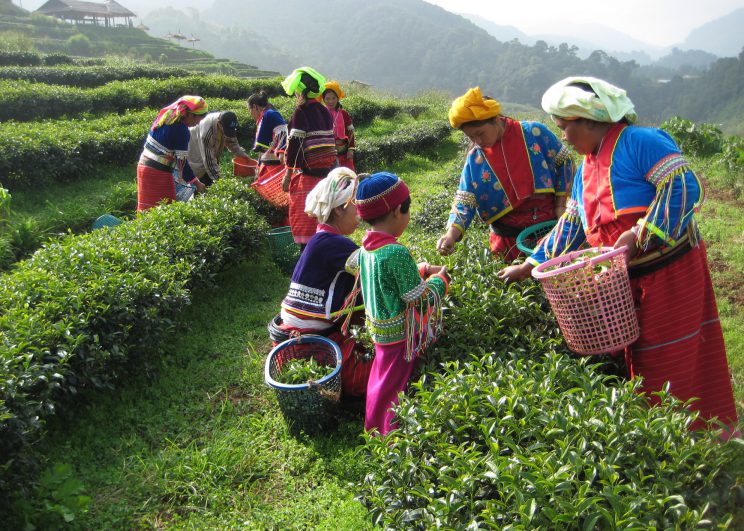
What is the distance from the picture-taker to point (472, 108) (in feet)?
11.0

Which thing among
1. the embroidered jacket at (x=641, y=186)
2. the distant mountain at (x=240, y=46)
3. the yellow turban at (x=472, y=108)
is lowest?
the embroidered jacket at (x=641, y=186)

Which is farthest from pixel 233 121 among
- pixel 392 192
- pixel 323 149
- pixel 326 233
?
pixel 392 192

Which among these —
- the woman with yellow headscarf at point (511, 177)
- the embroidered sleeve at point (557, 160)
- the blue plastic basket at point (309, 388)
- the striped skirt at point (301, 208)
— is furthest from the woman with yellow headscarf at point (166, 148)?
the embroidered sleeve at point (557, 160)

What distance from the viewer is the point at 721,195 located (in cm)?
823

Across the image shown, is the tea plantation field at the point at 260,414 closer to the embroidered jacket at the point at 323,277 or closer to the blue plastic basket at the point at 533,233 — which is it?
the blue plastic basket at the point at 533,233

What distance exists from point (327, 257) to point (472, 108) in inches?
48.7

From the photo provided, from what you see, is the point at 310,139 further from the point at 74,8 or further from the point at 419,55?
the point at 419,55

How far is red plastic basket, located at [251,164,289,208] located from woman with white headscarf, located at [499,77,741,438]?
371cm

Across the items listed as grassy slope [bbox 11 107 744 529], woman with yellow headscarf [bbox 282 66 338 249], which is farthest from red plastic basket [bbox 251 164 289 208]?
grassy slope [bbox 11 107 744 529]

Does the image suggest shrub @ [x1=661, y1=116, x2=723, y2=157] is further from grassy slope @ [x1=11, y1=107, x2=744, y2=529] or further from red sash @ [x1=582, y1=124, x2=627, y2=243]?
red sash @ [x1=582, y1=124, x2=627, y2=243]

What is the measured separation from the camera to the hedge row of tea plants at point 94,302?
9.99 ft

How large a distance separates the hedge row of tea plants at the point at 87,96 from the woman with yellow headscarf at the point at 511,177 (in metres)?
11.4

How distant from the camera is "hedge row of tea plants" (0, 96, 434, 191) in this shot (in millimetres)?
8250

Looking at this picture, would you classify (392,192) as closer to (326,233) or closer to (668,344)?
(326,233)
